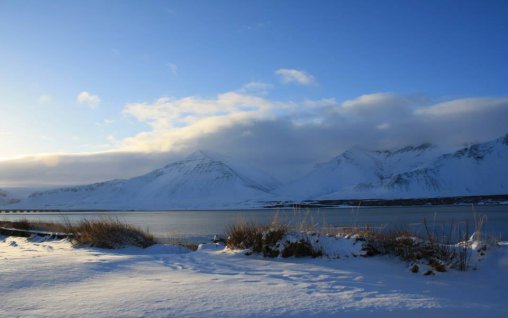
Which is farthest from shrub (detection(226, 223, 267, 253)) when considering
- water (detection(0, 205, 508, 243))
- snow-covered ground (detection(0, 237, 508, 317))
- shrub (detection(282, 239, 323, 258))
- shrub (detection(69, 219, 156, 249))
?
shrub (detection(69, 219, 156, 249))

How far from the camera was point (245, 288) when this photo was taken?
20.8 ft

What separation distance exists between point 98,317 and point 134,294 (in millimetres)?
1051

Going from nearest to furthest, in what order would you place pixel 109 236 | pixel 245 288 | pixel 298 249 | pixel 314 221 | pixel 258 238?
pixel 245 288
pixel 298 249
pixel 258 238
pixel 109 236
pixel 314 221

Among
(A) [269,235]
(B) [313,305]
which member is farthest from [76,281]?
(A) [269,235]

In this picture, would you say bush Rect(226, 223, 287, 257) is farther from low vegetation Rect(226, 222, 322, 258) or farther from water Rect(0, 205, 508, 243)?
water Rect(0, 205, 508, 243)

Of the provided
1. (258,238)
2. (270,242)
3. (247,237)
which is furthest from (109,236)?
(270,242)

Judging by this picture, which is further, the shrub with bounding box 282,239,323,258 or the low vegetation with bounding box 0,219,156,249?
the low vegetation with bounding box 0,219,156,249

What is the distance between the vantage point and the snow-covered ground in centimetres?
519

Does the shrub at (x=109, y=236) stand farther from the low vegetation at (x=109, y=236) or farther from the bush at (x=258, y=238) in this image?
the bush at (x=258, y=238)

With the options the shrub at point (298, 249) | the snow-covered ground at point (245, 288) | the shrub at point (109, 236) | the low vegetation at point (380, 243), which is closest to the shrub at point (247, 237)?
the low vegetation at point (380, 243)

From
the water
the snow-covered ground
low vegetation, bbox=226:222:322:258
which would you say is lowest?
the water

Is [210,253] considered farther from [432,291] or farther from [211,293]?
[432,291]

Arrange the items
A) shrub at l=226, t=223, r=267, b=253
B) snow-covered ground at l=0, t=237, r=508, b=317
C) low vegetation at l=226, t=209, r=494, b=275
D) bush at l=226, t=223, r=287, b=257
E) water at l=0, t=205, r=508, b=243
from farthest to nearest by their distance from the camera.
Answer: water at l=0, t=205, r=508, b=243 → shrub at l=226, t=223, r=267, b=253 → bush at l=226, t=223, r=287, b=257 → low vegetation at l=226, t=209, r=494, b=275 → snow-covered ground at l=0, t=237, r=508, b=317

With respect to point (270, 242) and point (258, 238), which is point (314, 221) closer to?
point (258, 238)
